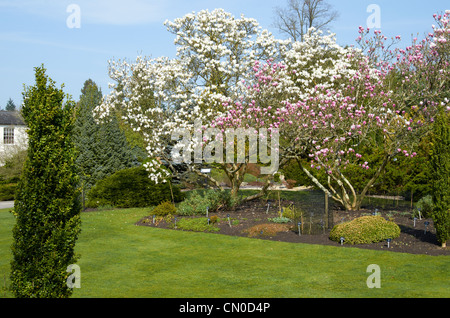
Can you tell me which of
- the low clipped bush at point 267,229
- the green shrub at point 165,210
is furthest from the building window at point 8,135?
the low clipped bush at point 267,229

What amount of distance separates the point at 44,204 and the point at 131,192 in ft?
44.5

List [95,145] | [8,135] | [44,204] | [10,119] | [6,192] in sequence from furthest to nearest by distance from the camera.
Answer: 1. [10,119]
2. [8,135]
3. [6,192]
4. [95,145]
5. [44,204]

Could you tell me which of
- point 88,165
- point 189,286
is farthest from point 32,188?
point 88,165

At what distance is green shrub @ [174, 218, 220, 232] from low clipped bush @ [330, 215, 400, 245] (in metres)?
3.75

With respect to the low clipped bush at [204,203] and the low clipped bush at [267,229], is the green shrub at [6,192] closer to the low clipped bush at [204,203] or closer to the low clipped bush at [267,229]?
the low clipped bush at [204,203]

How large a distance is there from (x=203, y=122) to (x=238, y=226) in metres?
5.13

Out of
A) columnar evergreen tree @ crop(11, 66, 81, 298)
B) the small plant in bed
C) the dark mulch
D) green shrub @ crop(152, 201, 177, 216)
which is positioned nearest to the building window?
the dark mulch

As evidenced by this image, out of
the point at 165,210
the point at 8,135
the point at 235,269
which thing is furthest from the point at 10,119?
the point at 235,269

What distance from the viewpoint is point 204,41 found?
59.5 feet

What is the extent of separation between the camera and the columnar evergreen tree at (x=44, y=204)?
21.8 ft

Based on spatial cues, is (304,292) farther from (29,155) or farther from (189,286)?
(29,155)

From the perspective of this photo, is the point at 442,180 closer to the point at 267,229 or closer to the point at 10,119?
the point at 267,229

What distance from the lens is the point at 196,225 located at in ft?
46.6

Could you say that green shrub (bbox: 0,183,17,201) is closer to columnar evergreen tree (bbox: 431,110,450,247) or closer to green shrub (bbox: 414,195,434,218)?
green shrub (bbox: 414,195,434,218)
